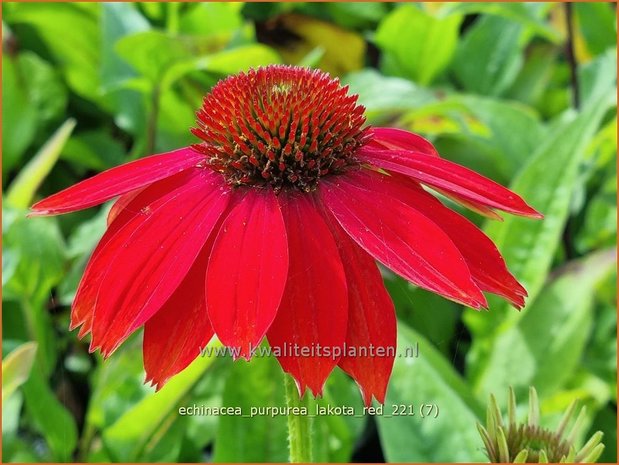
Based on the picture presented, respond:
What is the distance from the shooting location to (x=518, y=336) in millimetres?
759

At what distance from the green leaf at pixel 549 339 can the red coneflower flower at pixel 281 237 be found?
1.09ft

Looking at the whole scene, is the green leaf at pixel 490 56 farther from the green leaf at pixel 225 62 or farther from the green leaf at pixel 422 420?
the green leaf at pixel 422 420

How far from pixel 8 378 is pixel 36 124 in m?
0.49

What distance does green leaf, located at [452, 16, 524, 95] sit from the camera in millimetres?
1025

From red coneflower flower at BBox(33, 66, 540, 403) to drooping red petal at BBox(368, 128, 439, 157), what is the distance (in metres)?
0.01

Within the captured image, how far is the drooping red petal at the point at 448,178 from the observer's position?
0.41 meters

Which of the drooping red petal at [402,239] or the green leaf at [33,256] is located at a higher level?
the drooping red petal at [402,239]

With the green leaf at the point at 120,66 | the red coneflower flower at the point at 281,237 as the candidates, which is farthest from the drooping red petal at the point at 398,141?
the green leaf at the point at 120,66

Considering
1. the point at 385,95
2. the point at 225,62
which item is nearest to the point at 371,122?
the point at 385,95

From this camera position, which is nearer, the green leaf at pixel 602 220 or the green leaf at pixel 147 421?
the green leaf at pixel 147 421

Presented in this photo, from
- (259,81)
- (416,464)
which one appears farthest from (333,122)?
(416,464)

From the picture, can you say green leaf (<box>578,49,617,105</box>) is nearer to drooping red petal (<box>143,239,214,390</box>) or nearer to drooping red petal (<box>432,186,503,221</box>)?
drooping red petal (<box>432,186,503,221</box>)

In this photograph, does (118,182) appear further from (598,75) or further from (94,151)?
(598,75)

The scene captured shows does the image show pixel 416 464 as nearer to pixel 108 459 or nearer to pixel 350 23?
pixel 108 459
